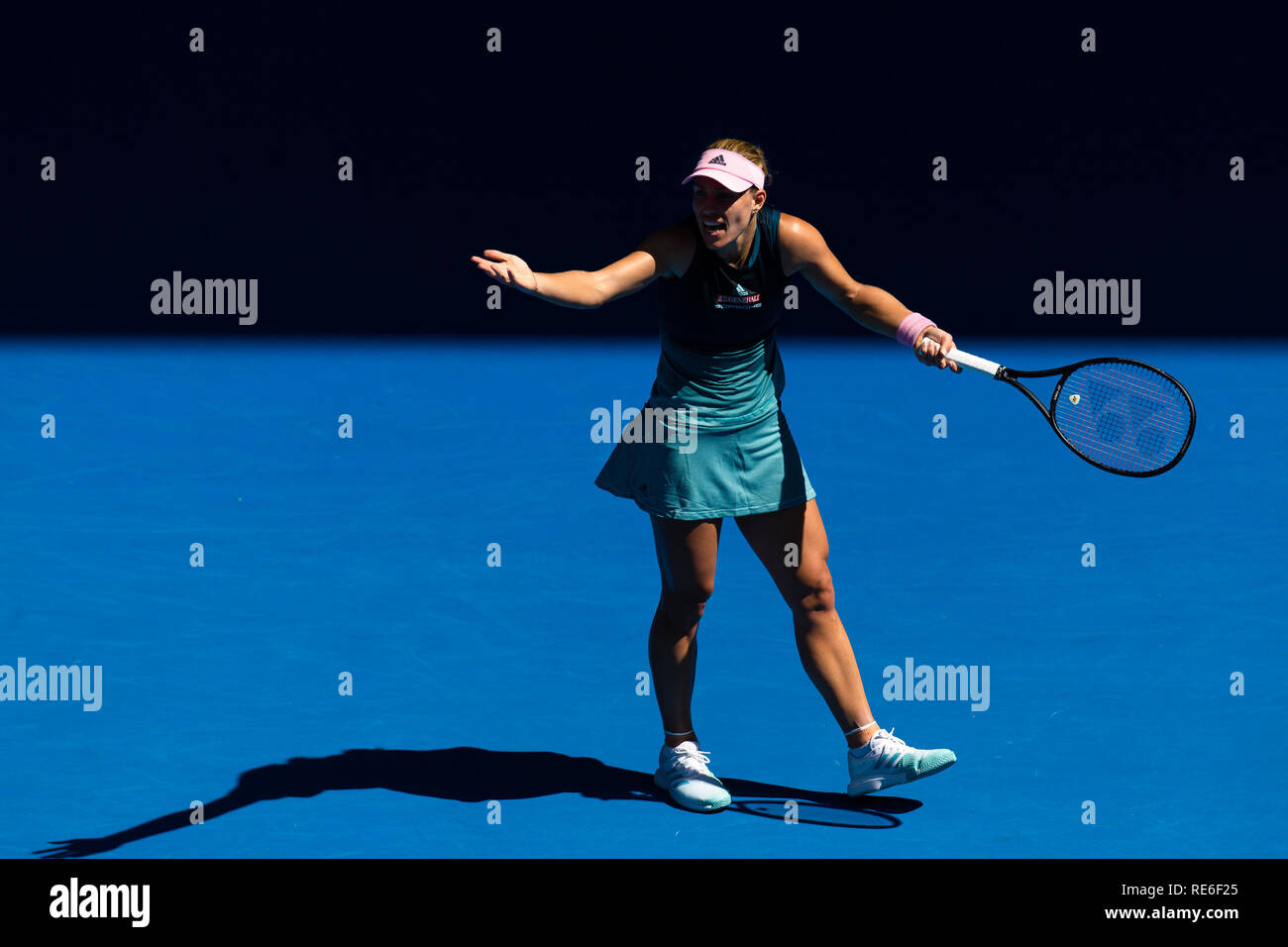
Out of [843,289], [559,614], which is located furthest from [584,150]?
[843,289]

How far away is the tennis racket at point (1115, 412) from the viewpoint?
19.7 feet

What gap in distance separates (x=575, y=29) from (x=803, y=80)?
1240 millimetres

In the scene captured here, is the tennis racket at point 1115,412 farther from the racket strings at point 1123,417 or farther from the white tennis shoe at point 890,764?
the white tennis shoe at point 890,764

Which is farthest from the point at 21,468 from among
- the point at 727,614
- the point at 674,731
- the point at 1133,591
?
the point at 1133,591

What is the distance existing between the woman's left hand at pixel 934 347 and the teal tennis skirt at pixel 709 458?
45cm

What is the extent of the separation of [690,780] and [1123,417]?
163 cm

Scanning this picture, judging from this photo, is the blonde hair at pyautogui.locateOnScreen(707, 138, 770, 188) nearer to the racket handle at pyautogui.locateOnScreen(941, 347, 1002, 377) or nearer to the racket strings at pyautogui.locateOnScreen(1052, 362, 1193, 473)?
the racket handle at pyautogui.locateOnScreen(941, 347, 1002, 377)

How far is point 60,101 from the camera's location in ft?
37.1

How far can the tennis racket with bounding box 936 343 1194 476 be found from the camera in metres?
6.02

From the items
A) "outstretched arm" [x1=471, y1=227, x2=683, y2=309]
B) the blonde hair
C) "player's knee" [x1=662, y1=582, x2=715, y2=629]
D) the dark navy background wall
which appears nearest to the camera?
"outstretched arm" [x1=471, y1=227, x2=683, y2=309]

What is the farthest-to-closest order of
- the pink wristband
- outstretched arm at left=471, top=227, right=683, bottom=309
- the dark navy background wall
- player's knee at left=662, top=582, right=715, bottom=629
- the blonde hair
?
the dark navy background wall < player's knee at left=662, top=582, right=715, bottom=629 < the pink wristband < the blonde hair < outstretched arm at left=471, top=227, right=683, bottom=309

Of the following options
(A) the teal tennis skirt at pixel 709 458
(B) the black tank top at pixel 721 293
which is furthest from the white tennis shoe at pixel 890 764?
(B) the black tank top at pixel 721 293

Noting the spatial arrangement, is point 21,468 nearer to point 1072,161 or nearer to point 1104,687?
point 1104,687

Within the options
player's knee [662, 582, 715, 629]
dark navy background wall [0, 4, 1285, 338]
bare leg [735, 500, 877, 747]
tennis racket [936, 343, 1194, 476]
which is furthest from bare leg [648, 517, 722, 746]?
dark navy background wall [0, 4, 1285, 338]
